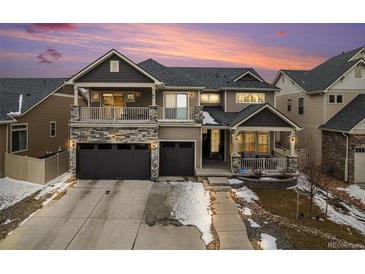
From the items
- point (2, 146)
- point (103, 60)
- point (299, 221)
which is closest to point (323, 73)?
point (299, 221)

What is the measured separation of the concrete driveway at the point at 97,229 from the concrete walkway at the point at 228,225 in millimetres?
774

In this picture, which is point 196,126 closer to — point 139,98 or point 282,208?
point 139,98

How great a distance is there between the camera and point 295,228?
955 centimetres

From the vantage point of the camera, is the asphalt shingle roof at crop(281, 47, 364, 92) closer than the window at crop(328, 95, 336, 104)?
No

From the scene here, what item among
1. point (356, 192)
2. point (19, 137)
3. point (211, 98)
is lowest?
point (356, 192)

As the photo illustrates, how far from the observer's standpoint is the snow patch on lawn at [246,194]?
12441 millimetres

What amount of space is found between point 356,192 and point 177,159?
31.9 ft

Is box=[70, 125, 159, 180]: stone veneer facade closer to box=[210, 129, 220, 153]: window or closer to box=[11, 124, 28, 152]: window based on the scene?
box=[11, 124, 28, 152]: window

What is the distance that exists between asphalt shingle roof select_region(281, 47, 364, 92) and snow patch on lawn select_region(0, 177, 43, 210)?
18.4 meters

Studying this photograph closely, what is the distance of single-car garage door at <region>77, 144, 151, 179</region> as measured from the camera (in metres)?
14.9

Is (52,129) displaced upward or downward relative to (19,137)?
upward

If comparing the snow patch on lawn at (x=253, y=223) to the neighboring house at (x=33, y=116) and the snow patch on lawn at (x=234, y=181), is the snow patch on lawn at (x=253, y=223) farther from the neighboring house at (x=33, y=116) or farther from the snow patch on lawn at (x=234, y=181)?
the neighboring house at (x=33, y=116)

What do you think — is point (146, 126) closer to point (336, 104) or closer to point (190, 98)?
point (190, 98)

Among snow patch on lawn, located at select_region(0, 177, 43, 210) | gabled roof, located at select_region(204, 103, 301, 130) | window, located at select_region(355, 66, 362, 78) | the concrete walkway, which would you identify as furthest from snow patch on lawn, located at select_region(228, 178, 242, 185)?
window, located at select_region(355, 66, 362, 78)
